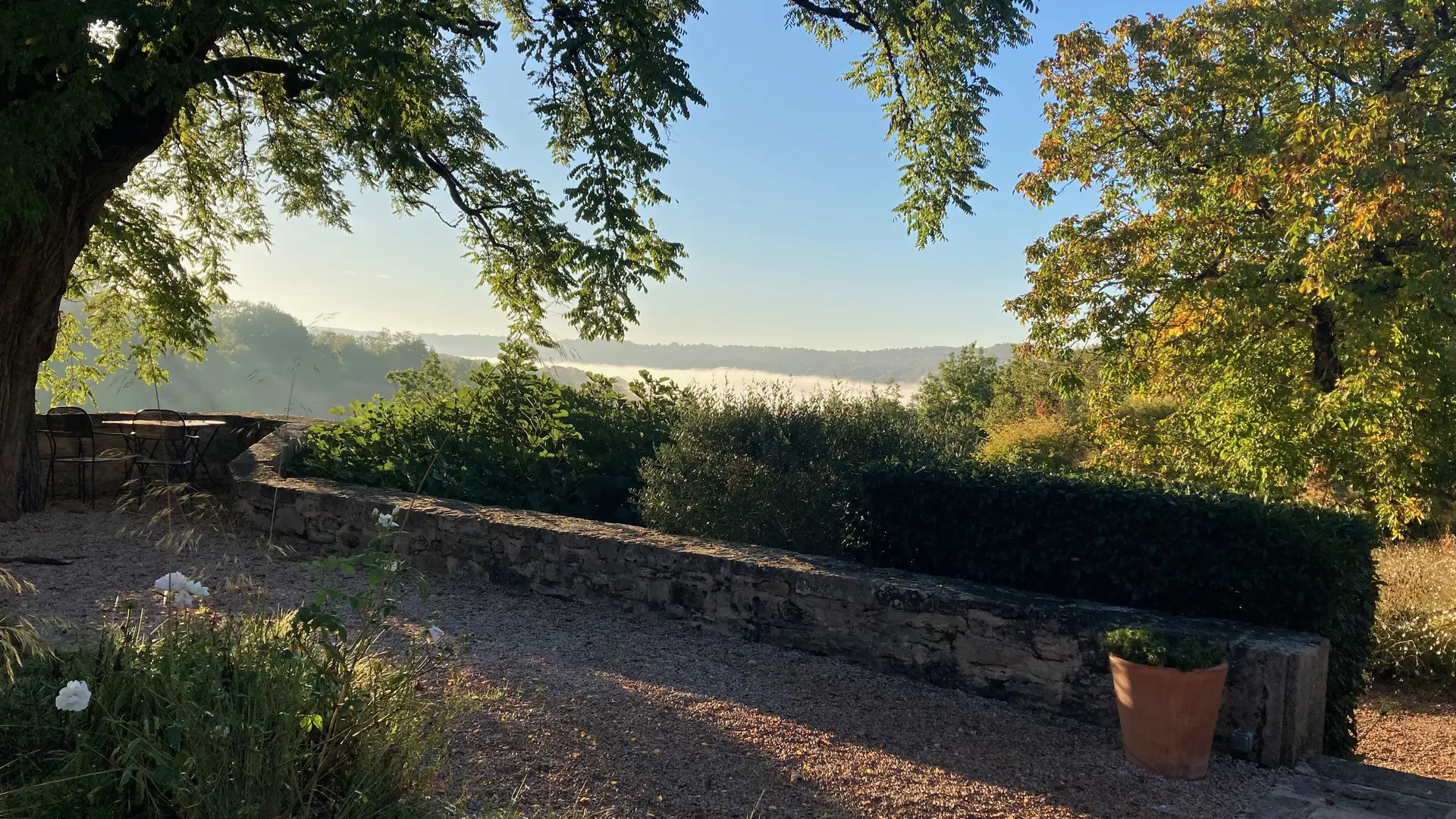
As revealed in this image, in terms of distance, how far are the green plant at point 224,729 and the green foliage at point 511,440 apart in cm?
478

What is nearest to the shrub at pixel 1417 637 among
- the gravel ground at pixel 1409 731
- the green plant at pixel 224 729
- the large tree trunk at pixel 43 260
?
the gravel ground at pixel 1409 731

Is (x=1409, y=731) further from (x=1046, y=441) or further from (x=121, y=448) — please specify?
(x=121, y=448)


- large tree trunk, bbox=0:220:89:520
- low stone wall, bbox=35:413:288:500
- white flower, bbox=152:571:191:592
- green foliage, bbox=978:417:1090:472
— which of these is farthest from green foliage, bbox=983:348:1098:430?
white flower, bbox=152:571:191:592

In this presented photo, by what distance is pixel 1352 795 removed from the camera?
3.68 metres

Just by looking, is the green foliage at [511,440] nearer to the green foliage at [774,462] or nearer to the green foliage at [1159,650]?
the green foliage at [774,462]

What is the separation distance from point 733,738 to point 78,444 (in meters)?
9.38

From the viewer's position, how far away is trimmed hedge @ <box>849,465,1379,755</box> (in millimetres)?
4504

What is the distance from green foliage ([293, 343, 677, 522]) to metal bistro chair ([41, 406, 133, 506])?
2510 mm

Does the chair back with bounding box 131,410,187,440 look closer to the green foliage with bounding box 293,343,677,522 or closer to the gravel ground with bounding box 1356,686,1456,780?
the green foliage with bounding box 293,343,677,522

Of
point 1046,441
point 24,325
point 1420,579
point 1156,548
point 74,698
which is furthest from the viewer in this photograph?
point 1046,441

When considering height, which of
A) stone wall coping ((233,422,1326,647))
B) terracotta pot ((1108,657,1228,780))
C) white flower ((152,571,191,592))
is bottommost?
terracotta pot ((1108,657,1228,780))

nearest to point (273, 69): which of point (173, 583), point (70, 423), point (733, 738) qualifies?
point (70, 423)

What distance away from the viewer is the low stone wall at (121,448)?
9484 mm

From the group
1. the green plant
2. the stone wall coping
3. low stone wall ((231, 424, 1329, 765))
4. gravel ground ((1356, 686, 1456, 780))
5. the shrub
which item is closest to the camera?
the green plant
